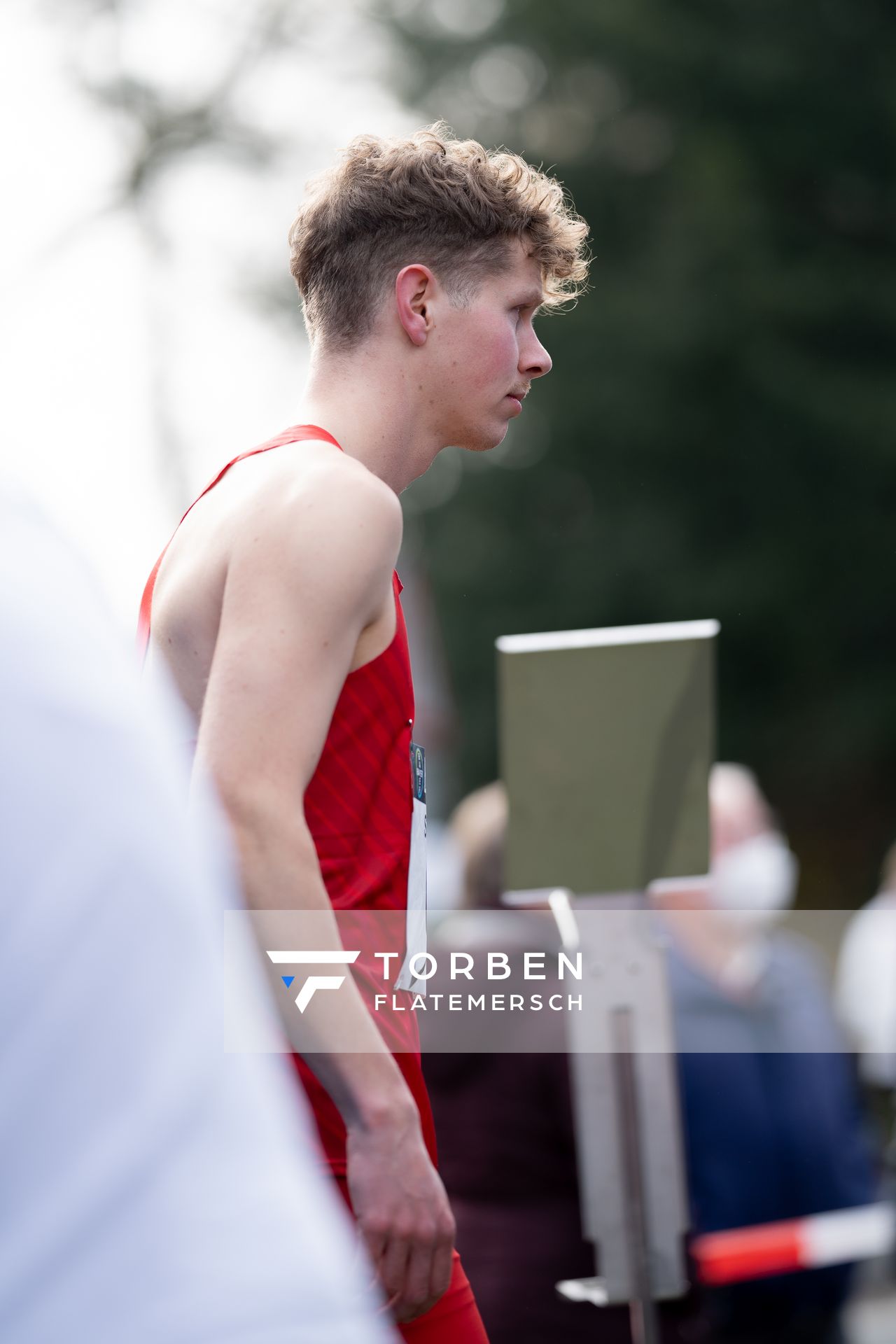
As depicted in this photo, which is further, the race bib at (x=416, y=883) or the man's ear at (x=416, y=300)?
the man's ear at (x=416, y=300)

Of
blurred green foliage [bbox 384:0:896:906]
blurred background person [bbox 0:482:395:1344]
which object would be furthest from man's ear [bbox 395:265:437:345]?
blurred green foliage [bbox 384:0:896:906]

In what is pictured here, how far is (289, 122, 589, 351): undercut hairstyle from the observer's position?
1.93m

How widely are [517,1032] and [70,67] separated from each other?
10.7 meters

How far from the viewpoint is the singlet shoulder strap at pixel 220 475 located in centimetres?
178

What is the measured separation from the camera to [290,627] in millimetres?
1608

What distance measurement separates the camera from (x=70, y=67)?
11.6m

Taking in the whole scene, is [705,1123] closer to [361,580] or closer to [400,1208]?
[400,1208]

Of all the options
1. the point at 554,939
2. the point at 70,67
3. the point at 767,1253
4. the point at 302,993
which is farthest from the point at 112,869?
the point at 70,67

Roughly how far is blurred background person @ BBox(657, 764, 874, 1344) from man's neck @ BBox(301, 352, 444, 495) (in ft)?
4.53

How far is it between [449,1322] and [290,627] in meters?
0.79

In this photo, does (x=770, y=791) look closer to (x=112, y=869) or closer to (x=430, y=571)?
(x=430, y=571)

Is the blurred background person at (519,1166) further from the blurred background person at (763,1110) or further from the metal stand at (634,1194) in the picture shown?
the blurred background person at (763,1110)

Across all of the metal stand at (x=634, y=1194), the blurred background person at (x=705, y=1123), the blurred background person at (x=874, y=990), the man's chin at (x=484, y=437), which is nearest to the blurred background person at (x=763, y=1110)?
the blurred background person at (x=705, y=1123)

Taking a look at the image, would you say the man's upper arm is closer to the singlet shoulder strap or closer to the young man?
the young man
